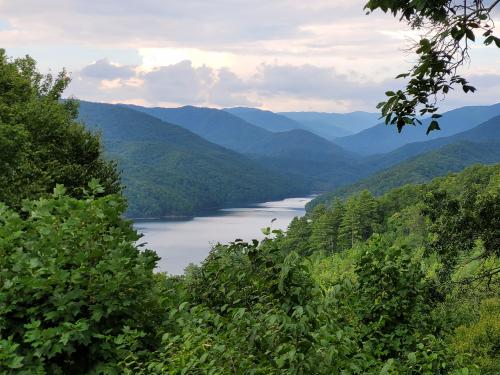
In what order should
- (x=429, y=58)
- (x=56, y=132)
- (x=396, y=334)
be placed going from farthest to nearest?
(x=56, y=132) → (x=396, y=334) → (x=429, y=58)

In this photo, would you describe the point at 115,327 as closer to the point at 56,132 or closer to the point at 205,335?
the point at 205,335

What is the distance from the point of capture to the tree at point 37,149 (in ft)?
90.0

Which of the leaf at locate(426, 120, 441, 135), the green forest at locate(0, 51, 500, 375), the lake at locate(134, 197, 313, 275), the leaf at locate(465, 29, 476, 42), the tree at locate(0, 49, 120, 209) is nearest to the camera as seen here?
the green forest at locate(0, 51, 500, 375)

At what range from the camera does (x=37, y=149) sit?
34406 mm

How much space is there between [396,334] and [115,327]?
395 cm

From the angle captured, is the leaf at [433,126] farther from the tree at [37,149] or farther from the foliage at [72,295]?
the tree at [37,149]

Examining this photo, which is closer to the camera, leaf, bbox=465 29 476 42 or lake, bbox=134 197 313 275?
leaf, bbox=465 29 476 42

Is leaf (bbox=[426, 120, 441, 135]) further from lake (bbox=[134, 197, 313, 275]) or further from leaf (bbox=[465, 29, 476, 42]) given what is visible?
lake (bbox=[134, 197, 313, 275])

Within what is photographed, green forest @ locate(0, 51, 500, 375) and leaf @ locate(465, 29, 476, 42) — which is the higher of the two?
leaf @ locate(465, 29, 476, 42)

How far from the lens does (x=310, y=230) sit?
401 ft

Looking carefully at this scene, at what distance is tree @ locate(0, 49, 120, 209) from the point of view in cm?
2744

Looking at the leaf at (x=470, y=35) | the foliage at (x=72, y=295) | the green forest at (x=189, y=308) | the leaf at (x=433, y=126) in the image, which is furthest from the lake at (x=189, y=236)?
the leaf at (x=470, y=35)

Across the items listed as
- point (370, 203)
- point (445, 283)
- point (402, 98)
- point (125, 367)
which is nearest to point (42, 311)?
point (125, 367)

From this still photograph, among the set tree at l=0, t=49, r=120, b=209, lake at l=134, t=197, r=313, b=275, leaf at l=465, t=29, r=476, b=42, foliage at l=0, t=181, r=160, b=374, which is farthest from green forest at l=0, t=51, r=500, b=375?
lake at l=134, t=197, r=313, b=275
